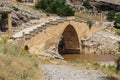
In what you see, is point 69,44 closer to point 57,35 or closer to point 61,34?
point 61,34

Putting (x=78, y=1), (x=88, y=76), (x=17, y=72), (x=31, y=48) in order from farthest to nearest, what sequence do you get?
1. (x=78, y=1)
2. (x=31, y=48)
3. (x=88, y=76)
4. (x=17, y=72)

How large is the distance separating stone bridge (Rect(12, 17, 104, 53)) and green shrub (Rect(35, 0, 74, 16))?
Answer: 4565 mm

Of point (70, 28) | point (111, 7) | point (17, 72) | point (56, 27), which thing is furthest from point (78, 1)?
point (17, 72)

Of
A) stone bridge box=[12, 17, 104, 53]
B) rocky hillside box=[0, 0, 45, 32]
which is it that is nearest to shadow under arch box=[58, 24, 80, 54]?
stone bridge box=[12, 17, 104, 53]

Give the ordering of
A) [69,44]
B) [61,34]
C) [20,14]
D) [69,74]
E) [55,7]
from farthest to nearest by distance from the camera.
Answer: [55,7] < [69,44] < [20,14] < [61,34] < [69,74]

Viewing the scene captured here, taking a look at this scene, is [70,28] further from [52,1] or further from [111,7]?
[111,7]

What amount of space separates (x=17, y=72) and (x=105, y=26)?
40.7 m

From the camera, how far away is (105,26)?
5616 centimetres

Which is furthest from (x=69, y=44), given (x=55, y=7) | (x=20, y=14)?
(x=20, y=14)

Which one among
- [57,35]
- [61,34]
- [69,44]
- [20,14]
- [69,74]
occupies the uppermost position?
[69,74]

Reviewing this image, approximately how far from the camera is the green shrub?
56.7 m

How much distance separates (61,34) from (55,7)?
11.5 metres

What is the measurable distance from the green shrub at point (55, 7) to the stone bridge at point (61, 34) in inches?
180

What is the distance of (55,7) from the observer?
189ft
